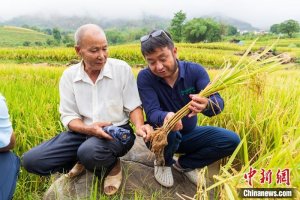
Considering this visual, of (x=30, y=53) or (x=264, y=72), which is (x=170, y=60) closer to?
(x=264, y=72)

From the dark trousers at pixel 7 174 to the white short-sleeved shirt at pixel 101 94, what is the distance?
0.43 m

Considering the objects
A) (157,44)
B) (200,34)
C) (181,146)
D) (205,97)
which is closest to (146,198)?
(181,146)

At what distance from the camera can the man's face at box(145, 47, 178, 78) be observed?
95.7 inches

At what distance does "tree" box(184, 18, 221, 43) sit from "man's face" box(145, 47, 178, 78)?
3854cm

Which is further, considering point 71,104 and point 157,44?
point 71,104

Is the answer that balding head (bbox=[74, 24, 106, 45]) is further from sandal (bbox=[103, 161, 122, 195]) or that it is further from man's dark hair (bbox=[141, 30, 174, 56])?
sandal (bbox=[103, 161, 122, 195])

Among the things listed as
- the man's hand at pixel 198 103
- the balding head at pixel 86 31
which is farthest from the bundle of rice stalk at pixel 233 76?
the balding head at pixel 86 31

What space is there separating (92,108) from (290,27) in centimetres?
4755

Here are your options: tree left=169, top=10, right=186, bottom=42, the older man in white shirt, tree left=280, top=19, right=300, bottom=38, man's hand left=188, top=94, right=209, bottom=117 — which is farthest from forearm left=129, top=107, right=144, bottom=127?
tree left=280, top=19, right=300, bottom=38

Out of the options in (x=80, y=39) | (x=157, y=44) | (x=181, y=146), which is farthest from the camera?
(x=181, y=146)

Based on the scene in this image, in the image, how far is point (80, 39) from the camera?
2.58m

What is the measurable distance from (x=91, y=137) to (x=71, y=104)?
0.97 feet

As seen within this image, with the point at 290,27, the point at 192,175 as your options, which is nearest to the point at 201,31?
the point at 290,27

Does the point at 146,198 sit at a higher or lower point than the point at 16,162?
lower
